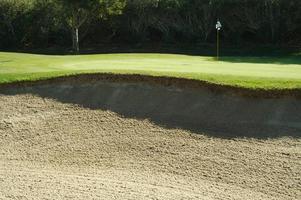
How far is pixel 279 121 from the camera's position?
11617 mm

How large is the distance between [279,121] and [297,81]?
1.62 m

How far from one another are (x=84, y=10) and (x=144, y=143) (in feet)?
78.9

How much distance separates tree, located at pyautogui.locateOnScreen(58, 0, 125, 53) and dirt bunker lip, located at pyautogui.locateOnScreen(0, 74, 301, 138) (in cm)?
1969

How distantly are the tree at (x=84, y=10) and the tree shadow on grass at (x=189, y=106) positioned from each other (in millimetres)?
19779

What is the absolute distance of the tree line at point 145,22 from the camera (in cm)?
3450

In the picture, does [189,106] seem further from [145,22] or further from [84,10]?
[145,22]

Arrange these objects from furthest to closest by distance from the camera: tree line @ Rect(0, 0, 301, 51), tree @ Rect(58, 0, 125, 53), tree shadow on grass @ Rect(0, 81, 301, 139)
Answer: tree line @ Rect(0, 0, 301, 51) → tree @ Rect(58, 0, 125, 53) → tree shadow on grass @ Rect(0, 81, 301, 139)

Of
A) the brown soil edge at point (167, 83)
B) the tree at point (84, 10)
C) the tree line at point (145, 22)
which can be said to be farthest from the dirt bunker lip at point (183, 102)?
the tree line at point (145, 22)

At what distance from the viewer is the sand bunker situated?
9859 mm

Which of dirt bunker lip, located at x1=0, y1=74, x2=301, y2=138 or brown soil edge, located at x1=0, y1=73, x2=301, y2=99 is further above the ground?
brown soil edge, located at x1=0, y1=73, x2=301, y2=99

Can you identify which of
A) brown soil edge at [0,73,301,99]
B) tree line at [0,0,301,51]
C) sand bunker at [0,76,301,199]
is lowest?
sand bunker at [0,76,301,199]

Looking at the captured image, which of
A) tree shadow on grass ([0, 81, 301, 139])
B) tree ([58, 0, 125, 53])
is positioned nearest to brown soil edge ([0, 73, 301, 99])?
tree shadow on grass ([0, 81, 301, 139])

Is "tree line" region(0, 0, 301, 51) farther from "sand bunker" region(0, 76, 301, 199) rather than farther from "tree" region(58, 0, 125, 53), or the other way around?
"sand bunker" region(0, 76, 301, 199)

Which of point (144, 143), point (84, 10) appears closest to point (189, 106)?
point (144, 143)
